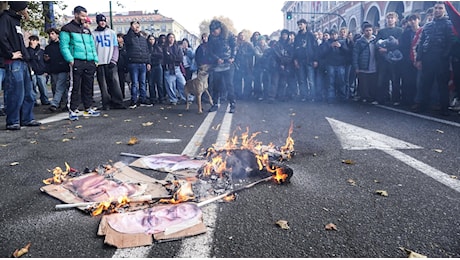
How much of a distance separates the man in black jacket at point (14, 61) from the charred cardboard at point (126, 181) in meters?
3.98

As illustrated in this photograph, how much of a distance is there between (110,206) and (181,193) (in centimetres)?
62

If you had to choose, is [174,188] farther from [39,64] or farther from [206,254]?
[39,64]

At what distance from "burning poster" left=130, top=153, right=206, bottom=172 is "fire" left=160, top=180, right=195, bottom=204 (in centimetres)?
64

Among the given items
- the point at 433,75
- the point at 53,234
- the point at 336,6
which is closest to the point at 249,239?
the point at 53,234

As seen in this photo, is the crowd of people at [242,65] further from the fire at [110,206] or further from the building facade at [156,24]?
the building facade at [156,24]

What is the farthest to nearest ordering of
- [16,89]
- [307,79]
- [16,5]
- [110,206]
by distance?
1. [307,79]
2. [16,89]
3. [16,5]
4. [110,206]

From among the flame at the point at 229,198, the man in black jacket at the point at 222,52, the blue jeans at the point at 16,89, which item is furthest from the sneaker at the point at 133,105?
the flame at the point at 229,198

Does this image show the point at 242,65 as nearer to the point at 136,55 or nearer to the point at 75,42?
the point at 136,55

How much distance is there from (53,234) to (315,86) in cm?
1041

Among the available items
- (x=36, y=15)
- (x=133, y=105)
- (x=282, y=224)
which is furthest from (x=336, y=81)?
(x=36, y=15)

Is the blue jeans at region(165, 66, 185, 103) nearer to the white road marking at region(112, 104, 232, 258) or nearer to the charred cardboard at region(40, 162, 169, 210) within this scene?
the charred cardboard at region(40, 162, 169, 210)

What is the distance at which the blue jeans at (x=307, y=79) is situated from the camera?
11.6 meters

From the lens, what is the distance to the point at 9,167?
4191 millimetres

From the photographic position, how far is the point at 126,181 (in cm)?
355
